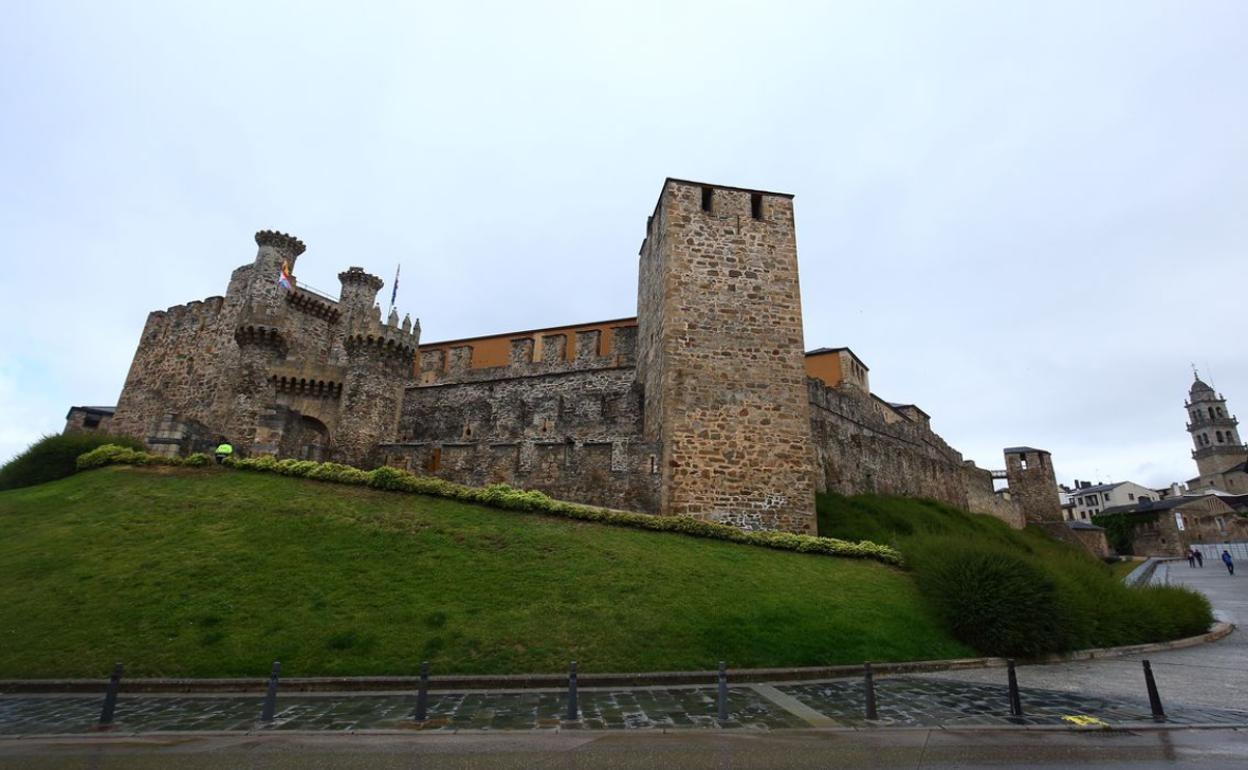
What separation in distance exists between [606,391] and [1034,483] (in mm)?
43252

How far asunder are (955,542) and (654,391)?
34.2 feet

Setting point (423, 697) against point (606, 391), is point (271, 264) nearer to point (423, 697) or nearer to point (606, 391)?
point (606, 391)

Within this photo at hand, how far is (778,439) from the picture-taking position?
1950cm

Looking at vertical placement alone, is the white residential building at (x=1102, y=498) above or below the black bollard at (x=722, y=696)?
above

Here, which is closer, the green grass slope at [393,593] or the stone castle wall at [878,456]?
the green grass slope at [393,593]

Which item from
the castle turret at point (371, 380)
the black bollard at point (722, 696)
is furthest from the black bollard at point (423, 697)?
the castle turret at point (371, 380)

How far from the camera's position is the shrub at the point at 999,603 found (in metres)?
12.6

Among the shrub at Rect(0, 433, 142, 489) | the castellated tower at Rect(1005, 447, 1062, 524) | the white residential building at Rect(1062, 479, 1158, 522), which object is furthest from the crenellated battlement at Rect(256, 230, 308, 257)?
the white residential building at Rect(1062, 479, 1158, 522)

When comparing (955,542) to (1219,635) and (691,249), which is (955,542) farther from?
(691,249)

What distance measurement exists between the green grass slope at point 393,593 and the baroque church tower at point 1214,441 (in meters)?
108

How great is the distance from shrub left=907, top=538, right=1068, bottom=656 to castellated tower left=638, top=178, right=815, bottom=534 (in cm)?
524

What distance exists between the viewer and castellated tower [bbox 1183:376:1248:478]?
91625 mm

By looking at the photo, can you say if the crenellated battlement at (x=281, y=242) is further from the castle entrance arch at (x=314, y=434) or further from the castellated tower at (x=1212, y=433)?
the castellated tower at (x=1212, y=433)

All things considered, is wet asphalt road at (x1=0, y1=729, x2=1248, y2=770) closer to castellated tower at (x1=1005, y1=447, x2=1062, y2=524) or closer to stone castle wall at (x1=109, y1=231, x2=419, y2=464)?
stone castle wall at (x1=109, y1=231, x2=419, y2=464)
